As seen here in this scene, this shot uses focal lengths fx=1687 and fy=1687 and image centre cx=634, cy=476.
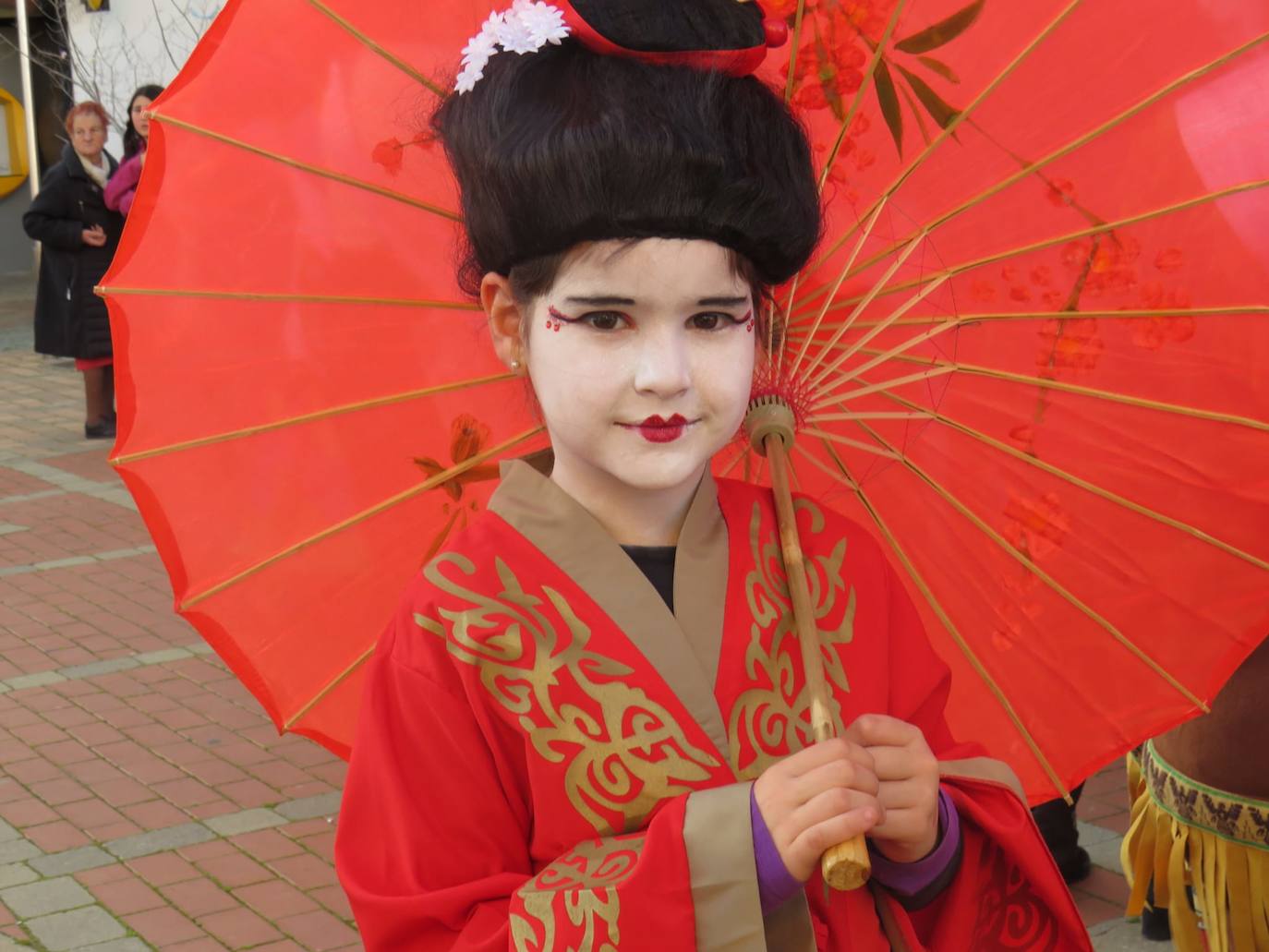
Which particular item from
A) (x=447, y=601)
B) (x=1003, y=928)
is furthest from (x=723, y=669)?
(x=1003, y=928)

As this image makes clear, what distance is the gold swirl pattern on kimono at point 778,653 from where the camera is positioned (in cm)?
191

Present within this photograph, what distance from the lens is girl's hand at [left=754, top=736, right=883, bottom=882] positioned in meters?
1.68

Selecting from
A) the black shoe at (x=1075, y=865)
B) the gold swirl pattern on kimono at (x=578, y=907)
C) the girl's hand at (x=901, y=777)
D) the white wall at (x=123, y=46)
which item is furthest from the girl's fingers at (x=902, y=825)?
the white wall at (x=123, y=46)

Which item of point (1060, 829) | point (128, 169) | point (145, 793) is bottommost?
point (145, 793)

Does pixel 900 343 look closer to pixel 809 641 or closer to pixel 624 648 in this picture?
pixel 809 641

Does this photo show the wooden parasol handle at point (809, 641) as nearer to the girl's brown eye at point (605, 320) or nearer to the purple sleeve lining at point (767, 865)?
the purple sleeve lining at point (767, 865)

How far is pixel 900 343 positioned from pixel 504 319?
0.56 meters

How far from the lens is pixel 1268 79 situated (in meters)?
2.03

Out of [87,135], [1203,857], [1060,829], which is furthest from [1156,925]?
[87,135]

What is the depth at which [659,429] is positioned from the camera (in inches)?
72.2

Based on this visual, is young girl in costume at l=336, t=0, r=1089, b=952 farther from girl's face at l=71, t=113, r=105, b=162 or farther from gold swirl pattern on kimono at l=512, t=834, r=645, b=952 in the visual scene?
girl's face at l=71, t=113, r=105, b=162

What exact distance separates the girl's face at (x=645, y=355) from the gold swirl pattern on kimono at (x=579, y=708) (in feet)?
0.66

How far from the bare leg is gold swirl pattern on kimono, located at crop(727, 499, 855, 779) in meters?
8.87

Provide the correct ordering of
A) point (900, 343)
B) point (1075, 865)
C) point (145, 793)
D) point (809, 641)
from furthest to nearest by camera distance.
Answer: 1. point (145, 793)
2. point (1075, 865)
3. point (900, 343)
4. point (809, 641)
